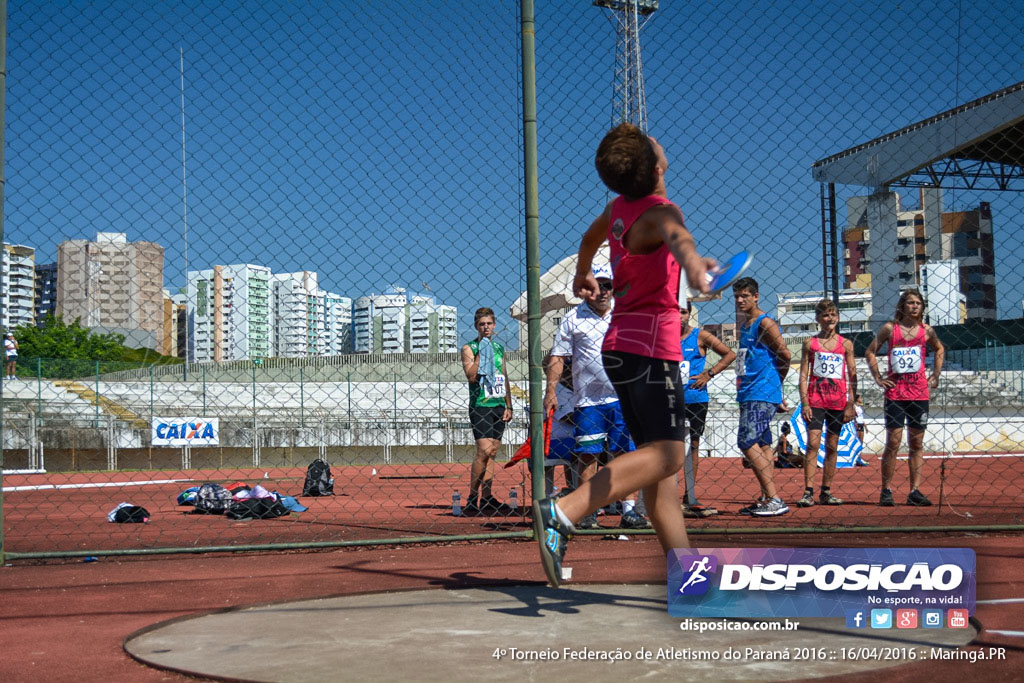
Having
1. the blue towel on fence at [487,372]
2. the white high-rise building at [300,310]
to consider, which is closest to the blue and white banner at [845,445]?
the blue towel on fence at [487,372]

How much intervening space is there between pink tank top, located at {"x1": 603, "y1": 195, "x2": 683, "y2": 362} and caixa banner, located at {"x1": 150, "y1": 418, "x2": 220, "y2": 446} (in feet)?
62.1

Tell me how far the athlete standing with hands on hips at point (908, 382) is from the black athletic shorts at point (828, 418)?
454 millimetres

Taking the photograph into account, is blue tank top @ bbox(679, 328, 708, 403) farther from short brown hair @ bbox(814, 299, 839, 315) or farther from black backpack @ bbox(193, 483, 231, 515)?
black backpack @ bbox(193, 483, 231, 515)

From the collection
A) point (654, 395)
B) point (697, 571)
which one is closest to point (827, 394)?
point (697, 571)

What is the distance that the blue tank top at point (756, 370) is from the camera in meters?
7.58

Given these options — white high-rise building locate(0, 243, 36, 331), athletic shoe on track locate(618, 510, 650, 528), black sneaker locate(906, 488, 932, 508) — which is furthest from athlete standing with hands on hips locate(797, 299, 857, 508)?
white high-rise building locate(0, 243, 36, 331)

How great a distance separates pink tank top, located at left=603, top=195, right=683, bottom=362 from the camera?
132 inches

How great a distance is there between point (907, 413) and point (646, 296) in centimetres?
569

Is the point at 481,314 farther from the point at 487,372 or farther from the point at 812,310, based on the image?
the point at 812,310

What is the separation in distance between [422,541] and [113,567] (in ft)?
6.12

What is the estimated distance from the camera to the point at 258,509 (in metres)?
8.61

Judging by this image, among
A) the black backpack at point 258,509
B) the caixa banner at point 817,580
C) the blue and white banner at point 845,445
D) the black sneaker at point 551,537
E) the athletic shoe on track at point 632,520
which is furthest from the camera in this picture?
the blue and white banner at point 845,445

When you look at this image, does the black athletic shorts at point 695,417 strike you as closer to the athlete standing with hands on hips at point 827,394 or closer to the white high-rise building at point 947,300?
the athlete standing with hands on hips at point 827,394

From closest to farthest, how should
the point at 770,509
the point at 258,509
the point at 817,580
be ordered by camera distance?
the point at 817,580 → the point at 770,509 → the point at 258,509
